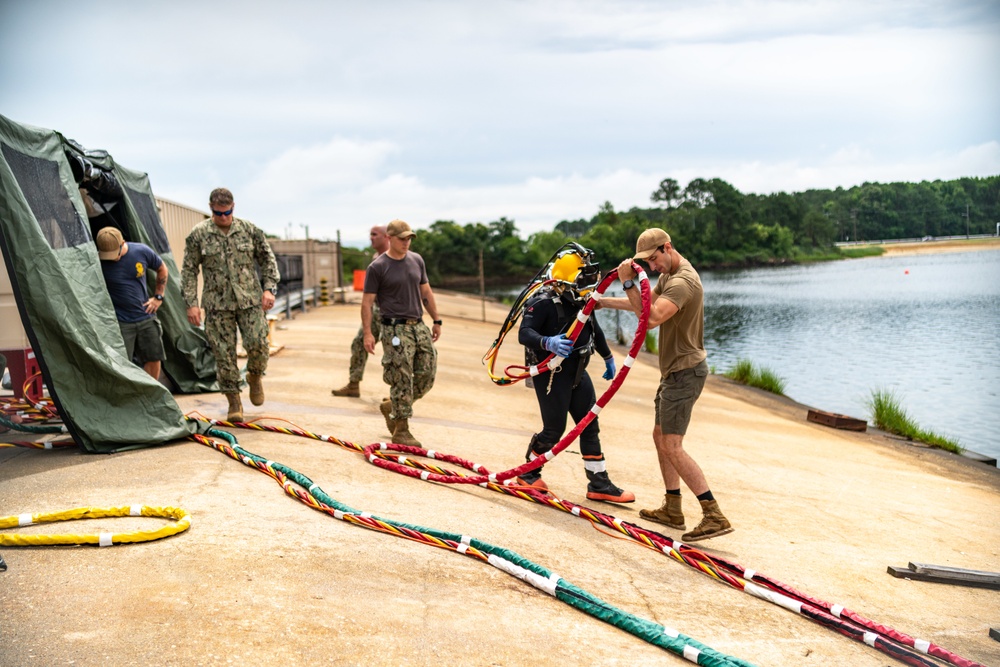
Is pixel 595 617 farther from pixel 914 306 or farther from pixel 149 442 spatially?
pixel 914 306

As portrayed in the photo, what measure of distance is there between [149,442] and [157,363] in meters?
1.76

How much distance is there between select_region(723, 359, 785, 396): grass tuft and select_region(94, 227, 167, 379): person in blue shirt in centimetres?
1674

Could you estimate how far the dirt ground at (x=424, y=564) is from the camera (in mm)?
3896

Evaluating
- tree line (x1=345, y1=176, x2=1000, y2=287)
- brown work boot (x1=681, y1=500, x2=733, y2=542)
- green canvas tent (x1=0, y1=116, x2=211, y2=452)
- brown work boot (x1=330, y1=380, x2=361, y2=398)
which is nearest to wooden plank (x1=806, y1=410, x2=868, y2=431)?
brown work boot (x1=330, y1=380, x2=361, y2=398)

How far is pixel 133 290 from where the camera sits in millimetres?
8297

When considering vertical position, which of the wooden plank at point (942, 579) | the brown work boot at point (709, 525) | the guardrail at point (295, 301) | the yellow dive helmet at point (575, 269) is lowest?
the wooden plank at point (942, 579)

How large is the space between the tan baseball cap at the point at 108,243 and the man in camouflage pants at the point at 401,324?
2413 millimetres

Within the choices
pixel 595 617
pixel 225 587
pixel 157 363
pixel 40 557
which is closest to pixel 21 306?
pixel 157 363

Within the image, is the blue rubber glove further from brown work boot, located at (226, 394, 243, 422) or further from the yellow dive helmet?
brown work boot, located at (226, 394, 243, 422)

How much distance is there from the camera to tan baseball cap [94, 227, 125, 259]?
317 inches

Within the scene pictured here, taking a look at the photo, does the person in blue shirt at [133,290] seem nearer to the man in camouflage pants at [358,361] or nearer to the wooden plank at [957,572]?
the man in camouflage pants at [358,361]

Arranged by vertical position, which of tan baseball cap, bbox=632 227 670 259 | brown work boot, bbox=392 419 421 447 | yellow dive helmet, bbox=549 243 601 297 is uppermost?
tan baseball cap, bbox=632 227 670 259

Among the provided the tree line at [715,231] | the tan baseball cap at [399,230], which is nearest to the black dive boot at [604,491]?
the tan baseball cap at [399,230]

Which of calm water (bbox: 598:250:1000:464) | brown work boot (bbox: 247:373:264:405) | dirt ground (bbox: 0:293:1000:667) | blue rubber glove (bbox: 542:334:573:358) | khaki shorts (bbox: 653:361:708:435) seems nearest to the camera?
dirt ground (bbox: 0:293:1000:667)
